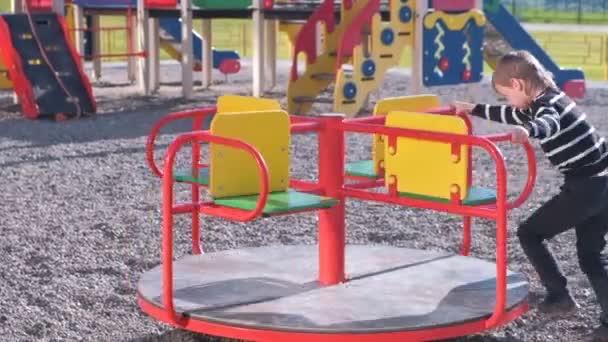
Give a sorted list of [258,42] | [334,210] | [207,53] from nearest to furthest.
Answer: [334,210] → [258,42] → [207,53]

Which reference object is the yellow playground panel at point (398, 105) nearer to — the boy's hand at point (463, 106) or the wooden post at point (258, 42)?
the boy's hand at point (463, 106)

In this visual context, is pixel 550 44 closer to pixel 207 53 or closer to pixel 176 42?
pixel 176 42

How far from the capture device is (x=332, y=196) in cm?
480

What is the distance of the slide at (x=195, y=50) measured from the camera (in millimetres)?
16953

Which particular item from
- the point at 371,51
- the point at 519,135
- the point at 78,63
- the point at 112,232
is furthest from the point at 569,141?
the point at 78,63

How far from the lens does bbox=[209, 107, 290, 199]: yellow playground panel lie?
14.6ft

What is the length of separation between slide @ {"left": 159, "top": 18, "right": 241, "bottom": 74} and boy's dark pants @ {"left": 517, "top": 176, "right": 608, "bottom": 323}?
12.6m

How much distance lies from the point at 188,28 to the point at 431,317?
10.1 metres

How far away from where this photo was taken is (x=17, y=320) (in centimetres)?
498

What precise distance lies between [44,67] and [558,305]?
9.33m

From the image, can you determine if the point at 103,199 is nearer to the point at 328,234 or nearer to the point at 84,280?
the point at 84,280

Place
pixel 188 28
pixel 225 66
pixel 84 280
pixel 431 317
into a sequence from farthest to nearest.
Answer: pixel 225 66, pixel 188 28, pixel 84 280, pixel 431 317

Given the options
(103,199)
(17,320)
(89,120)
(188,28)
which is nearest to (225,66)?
(188,28)

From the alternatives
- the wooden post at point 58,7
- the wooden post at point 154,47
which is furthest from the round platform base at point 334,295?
the wooden post at point 154,47
